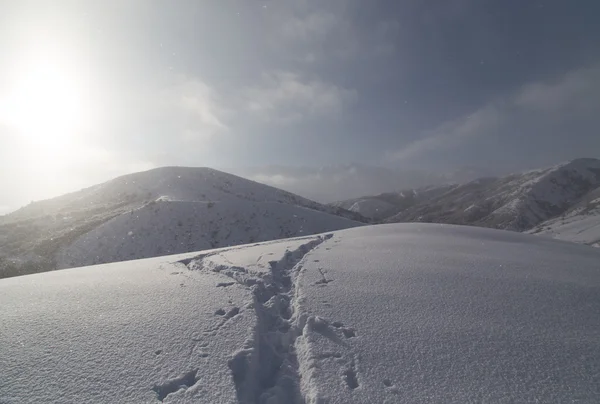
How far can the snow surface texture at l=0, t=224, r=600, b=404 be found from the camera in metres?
2.93

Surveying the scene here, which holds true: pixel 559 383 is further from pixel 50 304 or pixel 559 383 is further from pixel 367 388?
pixel 50 304

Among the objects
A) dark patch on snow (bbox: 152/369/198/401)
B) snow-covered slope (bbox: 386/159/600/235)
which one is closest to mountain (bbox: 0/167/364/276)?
dark patch on snow (bbox: 152/369/198/401)

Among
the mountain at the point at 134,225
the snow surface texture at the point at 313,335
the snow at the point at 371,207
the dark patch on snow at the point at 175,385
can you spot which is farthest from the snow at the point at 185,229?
the snow at the point at 371,207

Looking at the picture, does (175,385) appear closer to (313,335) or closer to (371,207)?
(313,335)

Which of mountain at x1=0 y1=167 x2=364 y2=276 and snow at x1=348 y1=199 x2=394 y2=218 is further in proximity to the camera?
snow at x1=348 y1=199 x2=394 y2=218

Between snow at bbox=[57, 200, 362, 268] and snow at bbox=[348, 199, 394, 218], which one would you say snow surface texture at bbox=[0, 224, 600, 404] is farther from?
snow at bbox=[348, 199, 394, 218]

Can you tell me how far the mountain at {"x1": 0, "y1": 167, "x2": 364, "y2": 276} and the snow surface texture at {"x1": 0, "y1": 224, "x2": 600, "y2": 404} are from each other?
16843 millimetres

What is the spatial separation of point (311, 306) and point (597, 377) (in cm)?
336

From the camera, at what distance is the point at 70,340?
3.74 m

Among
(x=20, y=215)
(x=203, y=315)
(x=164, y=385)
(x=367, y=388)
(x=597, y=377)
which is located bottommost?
(x=597, y=377)

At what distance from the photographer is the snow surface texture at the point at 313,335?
2.93 meters

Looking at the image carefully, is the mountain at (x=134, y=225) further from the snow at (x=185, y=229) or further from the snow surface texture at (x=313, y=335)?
the snow surface texture at (x=313, y=335)

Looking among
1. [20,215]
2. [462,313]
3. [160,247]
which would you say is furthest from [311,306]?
[20,215]

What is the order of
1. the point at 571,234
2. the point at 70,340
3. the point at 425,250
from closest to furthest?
the point at 70,340
the point at 425,250
the point at 571,234
